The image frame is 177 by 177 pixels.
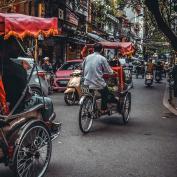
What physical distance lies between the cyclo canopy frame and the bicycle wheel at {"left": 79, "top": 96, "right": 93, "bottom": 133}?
343 cm

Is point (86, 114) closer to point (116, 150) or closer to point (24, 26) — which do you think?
point (116, 150)

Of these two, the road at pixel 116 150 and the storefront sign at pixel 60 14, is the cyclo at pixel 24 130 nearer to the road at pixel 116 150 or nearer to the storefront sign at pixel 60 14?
the road at pixel 116 150

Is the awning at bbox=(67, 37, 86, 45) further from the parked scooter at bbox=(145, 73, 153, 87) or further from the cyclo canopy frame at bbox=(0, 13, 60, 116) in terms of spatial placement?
the cyclo canopy frame at bbox=(0, 13, 60, 116)

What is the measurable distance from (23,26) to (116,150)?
3088 mm

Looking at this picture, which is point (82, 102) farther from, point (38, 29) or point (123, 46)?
point (123, 46)

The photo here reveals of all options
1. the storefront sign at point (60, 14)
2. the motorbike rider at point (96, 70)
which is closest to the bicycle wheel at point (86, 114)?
the motorbike rider at point (96, 70)

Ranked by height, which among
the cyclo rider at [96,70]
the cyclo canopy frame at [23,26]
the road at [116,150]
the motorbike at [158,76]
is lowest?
the motorbike at [158,76]

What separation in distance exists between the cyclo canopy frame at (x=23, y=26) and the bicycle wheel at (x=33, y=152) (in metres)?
0.38

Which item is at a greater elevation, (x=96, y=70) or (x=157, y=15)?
(x=157, y=15)

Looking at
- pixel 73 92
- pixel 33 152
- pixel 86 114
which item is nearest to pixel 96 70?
pixel 86 114

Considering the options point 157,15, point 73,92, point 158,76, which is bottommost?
point 158,76

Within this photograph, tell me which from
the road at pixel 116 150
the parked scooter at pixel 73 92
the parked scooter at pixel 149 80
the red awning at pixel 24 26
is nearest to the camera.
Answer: the red awning at pixel 24 26

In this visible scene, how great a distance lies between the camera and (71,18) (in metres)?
39.8

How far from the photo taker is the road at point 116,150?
643 cm
